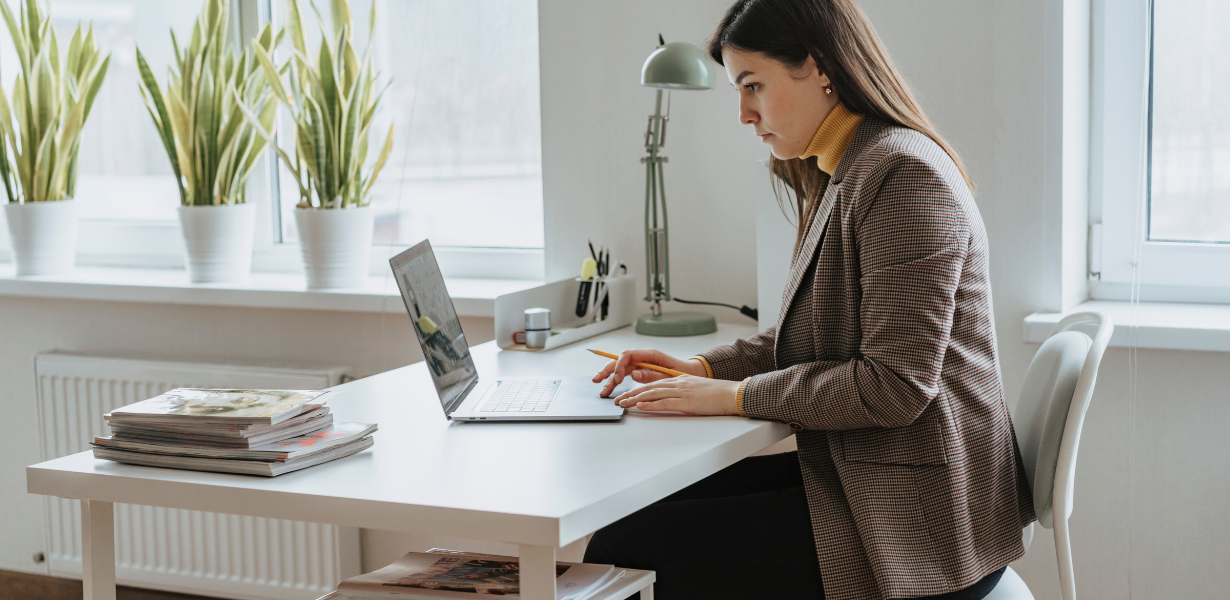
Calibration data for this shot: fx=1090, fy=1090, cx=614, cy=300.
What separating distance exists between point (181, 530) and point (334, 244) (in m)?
0.83

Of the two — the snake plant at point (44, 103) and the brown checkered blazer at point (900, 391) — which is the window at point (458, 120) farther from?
the brown checkered blazer at point (900, 391)

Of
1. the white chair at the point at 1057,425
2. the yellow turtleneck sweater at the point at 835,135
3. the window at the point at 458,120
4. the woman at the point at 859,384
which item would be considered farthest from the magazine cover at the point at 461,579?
the window at the point at 458,120

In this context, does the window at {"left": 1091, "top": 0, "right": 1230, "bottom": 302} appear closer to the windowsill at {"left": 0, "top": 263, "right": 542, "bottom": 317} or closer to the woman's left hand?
the woman's left hand

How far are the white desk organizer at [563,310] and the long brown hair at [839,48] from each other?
0.79 meters

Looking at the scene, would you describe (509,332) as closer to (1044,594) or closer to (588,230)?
(588,230)

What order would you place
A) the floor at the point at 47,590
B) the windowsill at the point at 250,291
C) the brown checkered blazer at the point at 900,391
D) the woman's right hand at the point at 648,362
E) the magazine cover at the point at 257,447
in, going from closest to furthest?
the magazine cover at the point at 257,447 < the brown checkered blazer at the point at 900,391 < the woman's right hand at the point at 648,362 < the windowsill at the point at 250,291 < the floor at the point at 47,590

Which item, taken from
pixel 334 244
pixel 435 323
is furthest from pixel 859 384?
pixel 334 244

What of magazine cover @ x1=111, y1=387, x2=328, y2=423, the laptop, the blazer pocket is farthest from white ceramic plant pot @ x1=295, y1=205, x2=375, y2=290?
the blazer pocket

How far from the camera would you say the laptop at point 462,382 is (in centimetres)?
149

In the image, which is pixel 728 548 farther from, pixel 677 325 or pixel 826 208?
pixel 677 325

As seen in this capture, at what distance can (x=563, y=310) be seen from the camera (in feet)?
7.55

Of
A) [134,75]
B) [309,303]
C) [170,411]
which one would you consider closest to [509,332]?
[309,303]

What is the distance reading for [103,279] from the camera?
286 cm

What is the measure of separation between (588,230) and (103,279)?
1.32 meters
